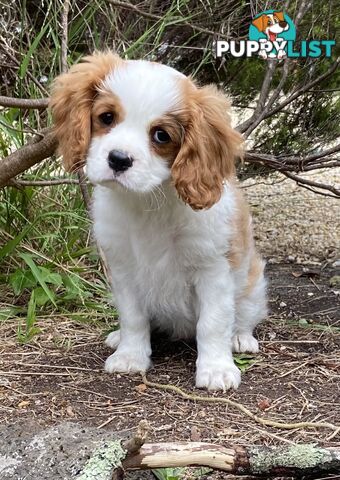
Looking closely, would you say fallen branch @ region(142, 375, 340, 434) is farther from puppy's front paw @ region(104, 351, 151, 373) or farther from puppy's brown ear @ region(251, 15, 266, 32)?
puppy's brown ear @ region(251, 15, 266, 32)

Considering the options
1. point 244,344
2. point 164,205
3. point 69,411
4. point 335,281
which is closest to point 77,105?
point 164,205

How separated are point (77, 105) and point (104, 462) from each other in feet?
5.03

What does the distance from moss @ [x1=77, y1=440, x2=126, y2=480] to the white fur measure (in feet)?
3.62

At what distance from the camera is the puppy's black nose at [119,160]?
8.93 ft

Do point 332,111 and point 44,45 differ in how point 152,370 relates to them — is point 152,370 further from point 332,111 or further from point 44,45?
point 332,111

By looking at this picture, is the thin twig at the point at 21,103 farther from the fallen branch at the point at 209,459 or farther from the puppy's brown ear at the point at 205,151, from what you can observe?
the fallen branch at the point at 209,459

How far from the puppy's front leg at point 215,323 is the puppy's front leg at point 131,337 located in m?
0.29

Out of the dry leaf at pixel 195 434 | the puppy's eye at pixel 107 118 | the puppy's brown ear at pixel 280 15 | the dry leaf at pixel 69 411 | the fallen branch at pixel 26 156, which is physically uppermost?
the puppy's eye at pixel 107 118

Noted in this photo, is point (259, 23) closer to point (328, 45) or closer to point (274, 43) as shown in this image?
point (274, 43)

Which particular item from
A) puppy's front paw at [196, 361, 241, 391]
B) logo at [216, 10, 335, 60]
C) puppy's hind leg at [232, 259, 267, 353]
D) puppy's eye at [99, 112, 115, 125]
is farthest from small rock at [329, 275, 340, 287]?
puppy's eye at [99, 112, 115, 125]

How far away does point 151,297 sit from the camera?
11.3ft

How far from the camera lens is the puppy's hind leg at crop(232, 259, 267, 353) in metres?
3.73

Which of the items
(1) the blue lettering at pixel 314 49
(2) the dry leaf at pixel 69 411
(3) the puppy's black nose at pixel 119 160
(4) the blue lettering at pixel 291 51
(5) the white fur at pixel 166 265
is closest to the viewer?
(3) the puppy's black nose at pixel 119 160

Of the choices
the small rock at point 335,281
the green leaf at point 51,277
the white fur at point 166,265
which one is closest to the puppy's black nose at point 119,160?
the white fur at point 166,265
